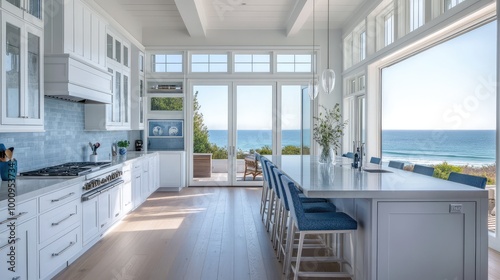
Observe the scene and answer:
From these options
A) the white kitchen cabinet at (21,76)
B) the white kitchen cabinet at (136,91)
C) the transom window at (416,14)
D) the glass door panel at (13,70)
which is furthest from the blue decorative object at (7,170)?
the transom window at (416,14)

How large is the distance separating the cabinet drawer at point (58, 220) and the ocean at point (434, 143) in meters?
4.64

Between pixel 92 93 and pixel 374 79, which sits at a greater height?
pixel 374 79

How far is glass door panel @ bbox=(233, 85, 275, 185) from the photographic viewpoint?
770 centimetres

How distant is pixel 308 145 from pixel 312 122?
516 millimetres

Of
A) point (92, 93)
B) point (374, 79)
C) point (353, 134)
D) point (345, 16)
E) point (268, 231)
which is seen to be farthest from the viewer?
point (353, 134)

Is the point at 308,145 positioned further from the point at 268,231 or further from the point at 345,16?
the point at 268,231

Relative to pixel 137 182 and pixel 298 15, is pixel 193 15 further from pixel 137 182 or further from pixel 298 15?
pixel 137 182

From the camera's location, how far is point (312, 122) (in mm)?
7590

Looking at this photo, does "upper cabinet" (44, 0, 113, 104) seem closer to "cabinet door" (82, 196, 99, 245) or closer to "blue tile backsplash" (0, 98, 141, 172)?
"blue tile backsplash" (0, 98, 141, 172)

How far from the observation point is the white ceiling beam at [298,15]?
5.58 meters

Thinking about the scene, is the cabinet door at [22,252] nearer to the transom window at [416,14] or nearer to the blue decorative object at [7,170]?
the blue decorative object at [7,170]

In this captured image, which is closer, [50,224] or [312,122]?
[50,224]

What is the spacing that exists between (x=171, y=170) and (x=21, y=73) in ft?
14.9

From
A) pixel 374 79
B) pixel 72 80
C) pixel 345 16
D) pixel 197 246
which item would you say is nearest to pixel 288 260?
pixel 197 246
